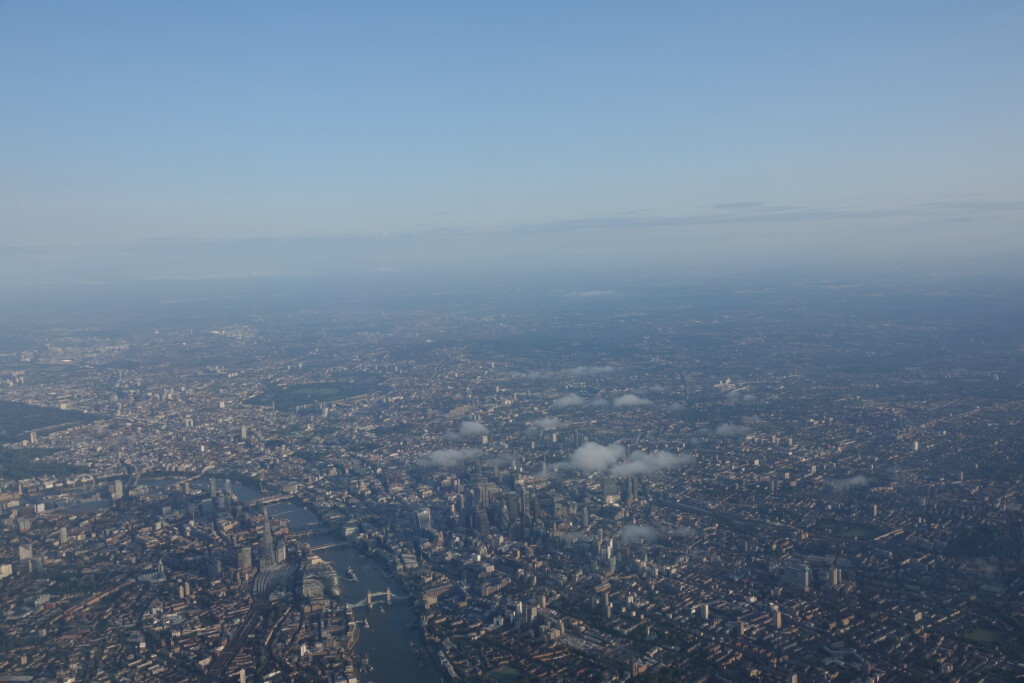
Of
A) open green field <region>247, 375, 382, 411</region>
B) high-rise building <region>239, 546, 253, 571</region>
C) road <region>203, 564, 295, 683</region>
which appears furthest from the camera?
open green field <region>247, 375, 382, 411</region>

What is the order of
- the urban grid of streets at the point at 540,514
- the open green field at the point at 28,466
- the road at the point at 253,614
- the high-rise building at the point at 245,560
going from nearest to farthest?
1. the road at the point at 253,614
2. the urban grid of streets at the point at 540,514
3. the high-rise building at the point at 245,560
4. the open green field at the point at 28,466

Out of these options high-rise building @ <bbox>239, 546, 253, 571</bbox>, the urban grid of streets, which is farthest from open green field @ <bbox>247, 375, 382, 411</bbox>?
high-rise building @ <bbox>239, 546, 253, 571</bbox>

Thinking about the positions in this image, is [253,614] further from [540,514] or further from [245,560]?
[540,514]

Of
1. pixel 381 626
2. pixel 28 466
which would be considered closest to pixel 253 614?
pixel 381 626

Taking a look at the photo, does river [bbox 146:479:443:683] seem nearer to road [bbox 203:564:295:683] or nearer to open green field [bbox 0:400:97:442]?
road [bbox 203:564:295:683]

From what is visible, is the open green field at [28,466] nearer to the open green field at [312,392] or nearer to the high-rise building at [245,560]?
the open green field at [312,392]

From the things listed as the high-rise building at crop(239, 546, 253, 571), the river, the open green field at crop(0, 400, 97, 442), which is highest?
the open green field at crop(0, 400, 97, 442)

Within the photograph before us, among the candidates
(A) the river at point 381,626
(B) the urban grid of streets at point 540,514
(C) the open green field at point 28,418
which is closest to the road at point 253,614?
(B) the urban grid of streets at point 540,514
